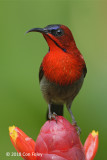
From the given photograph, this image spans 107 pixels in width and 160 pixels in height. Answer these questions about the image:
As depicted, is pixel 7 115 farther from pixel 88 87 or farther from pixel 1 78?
pixel 88 87

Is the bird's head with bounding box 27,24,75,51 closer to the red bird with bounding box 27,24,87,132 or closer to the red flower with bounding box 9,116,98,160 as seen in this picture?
the red bird with bounding box 27,24,87,132

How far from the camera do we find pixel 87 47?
3496mm

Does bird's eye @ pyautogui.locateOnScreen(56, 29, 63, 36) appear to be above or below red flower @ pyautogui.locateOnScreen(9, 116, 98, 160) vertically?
above

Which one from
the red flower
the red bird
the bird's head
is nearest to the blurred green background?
the red bird

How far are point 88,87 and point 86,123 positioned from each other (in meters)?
0.39

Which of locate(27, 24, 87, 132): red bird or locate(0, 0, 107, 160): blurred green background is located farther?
locate(0, 0, 107, 160): blurred green background


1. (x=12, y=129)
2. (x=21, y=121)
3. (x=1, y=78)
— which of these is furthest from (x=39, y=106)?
(x=12, y=129)

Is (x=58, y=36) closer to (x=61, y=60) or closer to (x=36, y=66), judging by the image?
(x=61, y=60)

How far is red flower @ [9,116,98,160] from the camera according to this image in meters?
1.61

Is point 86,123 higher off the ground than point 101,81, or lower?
lower

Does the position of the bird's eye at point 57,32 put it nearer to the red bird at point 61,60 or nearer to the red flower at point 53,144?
the red bird at point 61,60

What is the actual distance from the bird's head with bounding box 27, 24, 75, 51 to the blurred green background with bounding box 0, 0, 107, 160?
32.4 inches

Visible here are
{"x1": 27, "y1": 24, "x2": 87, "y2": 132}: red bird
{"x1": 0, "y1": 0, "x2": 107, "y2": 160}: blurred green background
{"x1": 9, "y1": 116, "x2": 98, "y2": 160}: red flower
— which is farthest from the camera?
{"x1": 0, "y1": 0, "x2": 107, "y2": 160}: blurred green background

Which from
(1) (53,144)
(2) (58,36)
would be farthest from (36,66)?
(1) (53,144)
